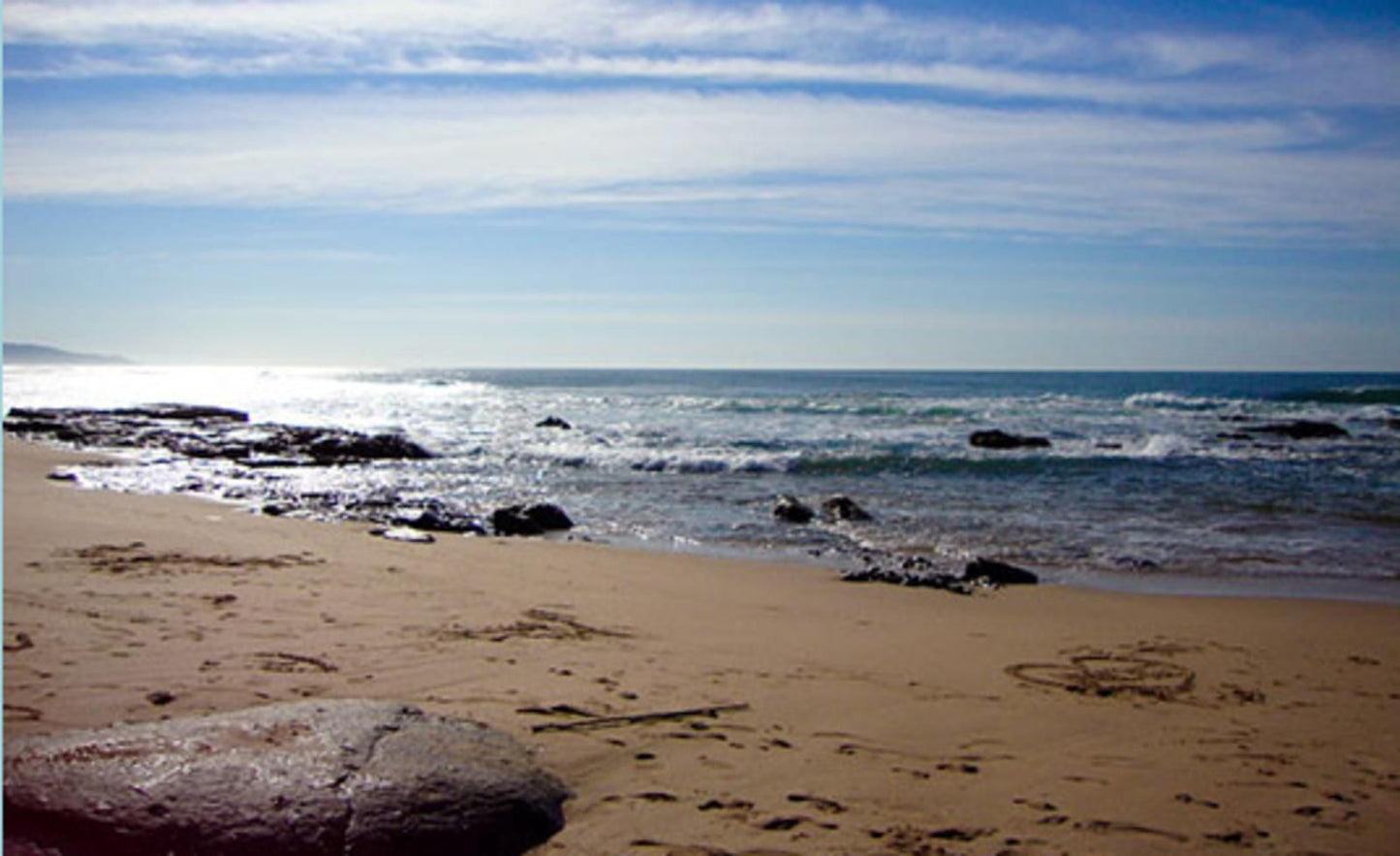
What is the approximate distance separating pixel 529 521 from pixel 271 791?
8.75 metres

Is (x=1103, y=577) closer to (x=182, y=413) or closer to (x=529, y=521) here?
(x=529, y=521)

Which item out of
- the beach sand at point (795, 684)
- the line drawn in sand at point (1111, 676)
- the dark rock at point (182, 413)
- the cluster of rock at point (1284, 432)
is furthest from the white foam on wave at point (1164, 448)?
the dark rock at point (182, 413)

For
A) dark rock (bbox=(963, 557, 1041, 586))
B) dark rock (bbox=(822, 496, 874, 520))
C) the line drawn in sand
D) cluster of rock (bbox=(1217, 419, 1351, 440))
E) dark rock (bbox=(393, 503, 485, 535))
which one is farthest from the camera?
cluster of rock (bbox=(1217, 419, 1351, 440))

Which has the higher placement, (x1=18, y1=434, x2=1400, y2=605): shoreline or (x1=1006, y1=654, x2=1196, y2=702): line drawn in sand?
(x1=1006, y1=654, x2=1196, y2=702): line drawn in sand

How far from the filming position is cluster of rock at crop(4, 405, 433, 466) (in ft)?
65.5

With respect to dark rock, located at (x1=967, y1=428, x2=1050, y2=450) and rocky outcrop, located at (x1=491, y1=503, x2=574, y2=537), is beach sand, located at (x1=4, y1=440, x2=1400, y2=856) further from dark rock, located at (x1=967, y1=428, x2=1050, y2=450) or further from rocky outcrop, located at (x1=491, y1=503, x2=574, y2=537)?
dark rock, located at (x1=967, y1=428, x2=1050, y2=450)

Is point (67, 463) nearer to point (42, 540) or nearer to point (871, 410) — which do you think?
point (42, 540)

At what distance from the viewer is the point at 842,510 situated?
1338cm

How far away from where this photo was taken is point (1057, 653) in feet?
20.5

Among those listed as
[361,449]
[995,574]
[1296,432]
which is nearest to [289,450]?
[361,449]

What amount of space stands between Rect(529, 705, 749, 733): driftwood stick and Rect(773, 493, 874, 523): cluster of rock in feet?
27.4

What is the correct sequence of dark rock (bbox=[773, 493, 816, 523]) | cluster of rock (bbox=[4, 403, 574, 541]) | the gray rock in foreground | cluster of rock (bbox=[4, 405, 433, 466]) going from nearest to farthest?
the gray rock in foreground → cluster of rock (bbox=[4, 403, 574, 541]) → dark rock (bbox=[773, 493, 816, 523]) → cluster of rock (bbox=[4, 405, 433, 466])

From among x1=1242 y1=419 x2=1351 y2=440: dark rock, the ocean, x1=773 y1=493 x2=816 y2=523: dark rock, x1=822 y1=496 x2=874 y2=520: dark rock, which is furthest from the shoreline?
x1=1242 y1=419 x2=1351 y2=440: dark rock

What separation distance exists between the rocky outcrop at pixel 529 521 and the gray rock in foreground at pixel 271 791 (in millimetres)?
7939
